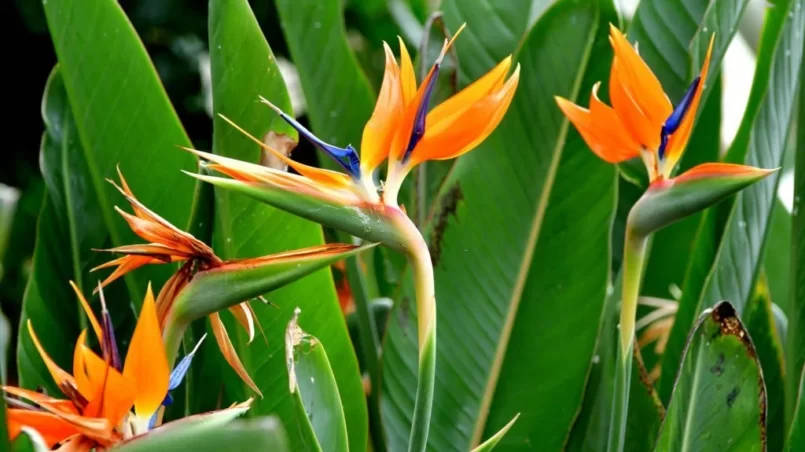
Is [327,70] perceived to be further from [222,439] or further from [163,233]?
[222,439]

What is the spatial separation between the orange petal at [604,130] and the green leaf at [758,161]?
20 cm

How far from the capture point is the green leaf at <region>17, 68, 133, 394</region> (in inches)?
26.0

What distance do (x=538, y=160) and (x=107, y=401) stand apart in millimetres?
368

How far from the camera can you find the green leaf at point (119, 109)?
571 millimetres

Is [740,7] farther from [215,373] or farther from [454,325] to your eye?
[215,373]

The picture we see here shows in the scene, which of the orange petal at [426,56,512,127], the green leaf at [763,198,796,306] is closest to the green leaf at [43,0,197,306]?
the orange petal at [426,56,512,127]

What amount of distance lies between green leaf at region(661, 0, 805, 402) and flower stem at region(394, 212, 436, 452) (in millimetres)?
292

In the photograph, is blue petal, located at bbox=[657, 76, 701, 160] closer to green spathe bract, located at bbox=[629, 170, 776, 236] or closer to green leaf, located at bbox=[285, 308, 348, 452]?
green spathe bract, located at bbox=[629, 170, 776, 236]

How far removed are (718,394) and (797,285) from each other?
0.20 m

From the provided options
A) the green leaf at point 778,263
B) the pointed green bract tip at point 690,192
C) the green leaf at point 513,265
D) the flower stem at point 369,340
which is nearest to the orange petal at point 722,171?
the pointed green bract tip at point 690,192

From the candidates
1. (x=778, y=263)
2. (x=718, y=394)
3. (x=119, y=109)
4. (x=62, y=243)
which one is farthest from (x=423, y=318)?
(x=778, y=263)

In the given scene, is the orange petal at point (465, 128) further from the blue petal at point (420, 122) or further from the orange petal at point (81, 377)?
the orange petal at point (81, 377)

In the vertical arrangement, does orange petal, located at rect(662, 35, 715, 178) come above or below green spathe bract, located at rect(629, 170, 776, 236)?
above

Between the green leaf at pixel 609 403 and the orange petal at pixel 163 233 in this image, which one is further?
the green leaf at pixel 609 403
